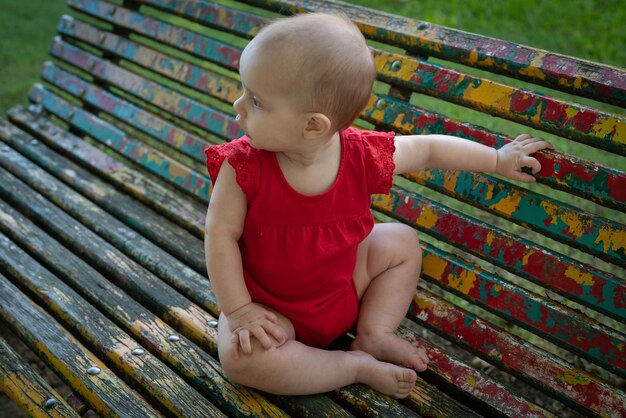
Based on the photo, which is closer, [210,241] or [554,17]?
[210,241]

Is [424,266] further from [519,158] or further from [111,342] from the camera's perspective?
[111,342]

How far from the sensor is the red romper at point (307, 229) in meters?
1.83

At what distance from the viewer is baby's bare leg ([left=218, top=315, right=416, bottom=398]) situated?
182 cm

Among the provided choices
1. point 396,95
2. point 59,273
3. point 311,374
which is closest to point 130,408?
point 311,374

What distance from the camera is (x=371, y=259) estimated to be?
2090 mm

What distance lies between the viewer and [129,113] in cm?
320

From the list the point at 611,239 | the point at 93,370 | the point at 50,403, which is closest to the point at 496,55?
the point at 611,239

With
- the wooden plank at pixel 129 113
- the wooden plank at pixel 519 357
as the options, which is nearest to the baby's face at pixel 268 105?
the wooden plank at pixel 519 357

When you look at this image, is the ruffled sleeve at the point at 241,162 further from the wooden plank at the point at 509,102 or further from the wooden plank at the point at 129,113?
the wooden plank at the point at 129,113

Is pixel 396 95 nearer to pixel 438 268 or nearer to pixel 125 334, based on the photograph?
pixel 438 268

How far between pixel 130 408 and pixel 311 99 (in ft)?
2.99

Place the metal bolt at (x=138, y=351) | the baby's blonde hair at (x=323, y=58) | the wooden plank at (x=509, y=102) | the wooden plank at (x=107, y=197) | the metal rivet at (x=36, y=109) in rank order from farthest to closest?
the metal rivet at (x=36, y=109) < the wooden plank at (x=107, y=197) < the metal bolt at (x=138, y=351) < the wooden plank at (x=509, y=102) < the baby's blonde hair at (x=323, y=58)

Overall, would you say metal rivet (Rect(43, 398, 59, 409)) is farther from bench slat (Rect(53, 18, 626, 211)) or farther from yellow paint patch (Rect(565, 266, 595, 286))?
yellow paint patch (Rect(565, 266, 595, 286))

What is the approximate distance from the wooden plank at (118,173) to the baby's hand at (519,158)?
3.80 feet
